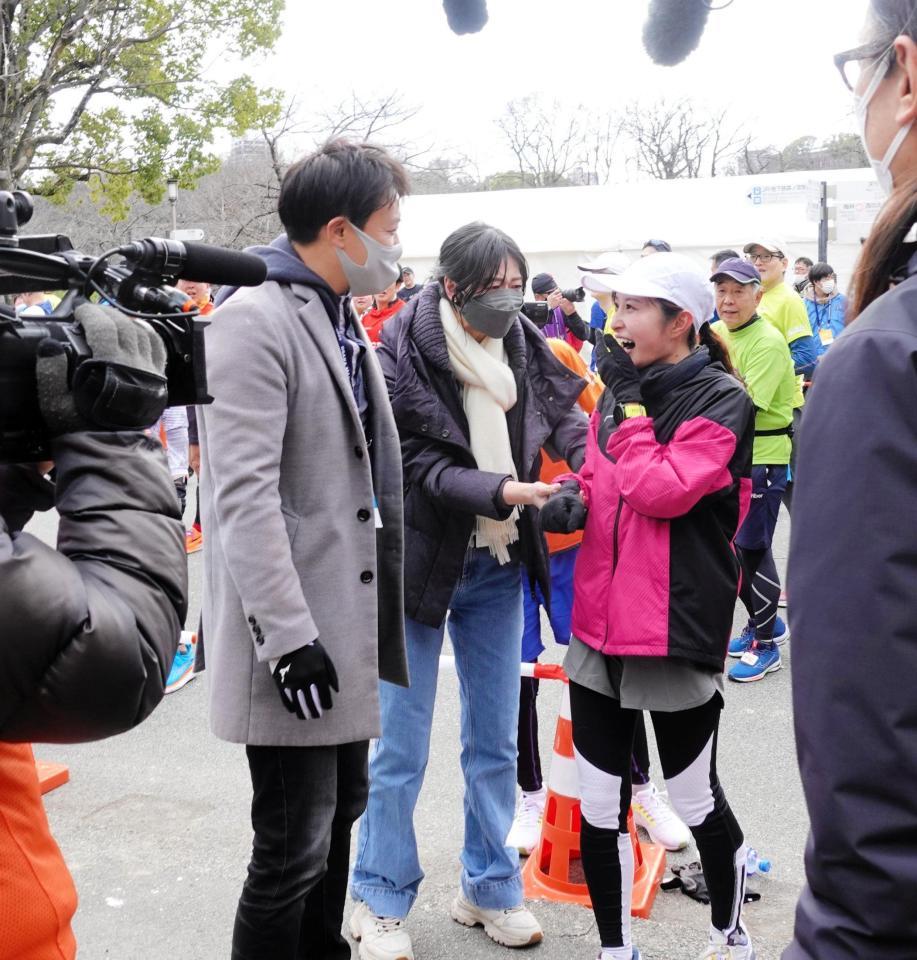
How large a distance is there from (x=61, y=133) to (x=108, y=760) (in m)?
14.7

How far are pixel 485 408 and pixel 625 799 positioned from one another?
43.1 inches

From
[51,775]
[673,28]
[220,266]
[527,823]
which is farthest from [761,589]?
[220,266]

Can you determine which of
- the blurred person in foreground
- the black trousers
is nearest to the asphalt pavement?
the black trousers

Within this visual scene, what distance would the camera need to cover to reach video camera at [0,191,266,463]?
4.24 feet

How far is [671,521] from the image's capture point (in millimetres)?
2691

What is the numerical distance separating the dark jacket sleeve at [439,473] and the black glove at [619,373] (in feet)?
1.22

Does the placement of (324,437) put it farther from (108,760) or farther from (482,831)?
(108,760)

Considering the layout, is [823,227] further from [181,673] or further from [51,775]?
[51,775]

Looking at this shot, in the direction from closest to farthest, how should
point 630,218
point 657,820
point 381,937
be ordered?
1. point 381,937
2. point 657,820
3. point 630,218

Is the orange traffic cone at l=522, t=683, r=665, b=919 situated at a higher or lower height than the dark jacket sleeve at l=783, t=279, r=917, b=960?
lower

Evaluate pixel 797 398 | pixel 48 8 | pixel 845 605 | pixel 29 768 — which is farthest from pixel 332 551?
pixel 48 8

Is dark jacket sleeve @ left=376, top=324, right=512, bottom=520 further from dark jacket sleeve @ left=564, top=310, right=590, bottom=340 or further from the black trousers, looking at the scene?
dark jacket sleeve @ left=564, top=310, right=590, bottom=340

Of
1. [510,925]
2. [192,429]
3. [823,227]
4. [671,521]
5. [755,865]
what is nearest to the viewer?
[671,521]

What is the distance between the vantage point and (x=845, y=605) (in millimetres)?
1054
